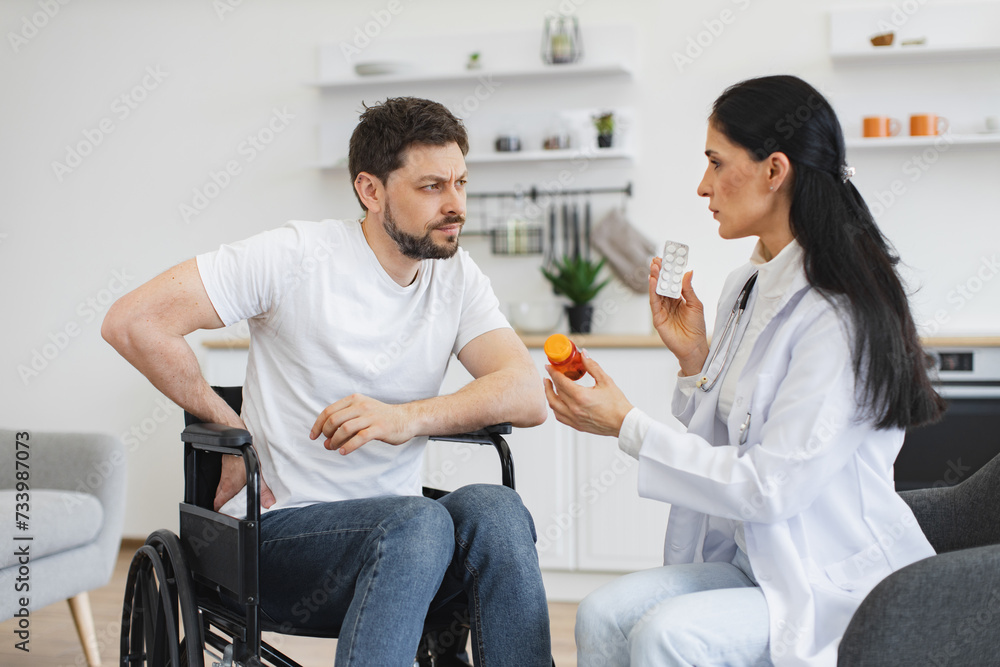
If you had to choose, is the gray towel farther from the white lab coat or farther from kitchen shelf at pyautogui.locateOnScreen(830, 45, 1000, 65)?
the white lab coat

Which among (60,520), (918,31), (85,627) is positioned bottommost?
(85,627)

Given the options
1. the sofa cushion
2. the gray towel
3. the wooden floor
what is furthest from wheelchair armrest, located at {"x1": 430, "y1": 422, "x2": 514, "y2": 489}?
the gray towel

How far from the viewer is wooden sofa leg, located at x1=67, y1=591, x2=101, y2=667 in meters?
2.43

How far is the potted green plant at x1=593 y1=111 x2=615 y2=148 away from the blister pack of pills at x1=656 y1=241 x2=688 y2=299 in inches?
78.3

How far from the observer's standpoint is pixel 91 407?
3.95m

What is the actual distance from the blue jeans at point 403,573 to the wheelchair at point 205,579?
7cm

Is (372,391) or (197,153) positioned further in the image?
(197,153)

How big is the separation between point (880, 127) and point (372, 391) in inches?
93.8

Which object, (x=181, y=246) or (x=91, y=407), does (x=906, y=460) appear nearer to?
(x=181, y=246)

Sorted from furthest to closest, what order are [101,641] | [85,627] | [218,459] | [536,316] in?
[536,316], [101,641], [85,627], [218,459]

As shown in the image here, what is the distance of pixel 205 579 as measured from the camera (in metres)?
1.53

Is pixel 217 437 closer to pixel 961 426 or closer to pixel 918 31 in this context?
pixel 961 426

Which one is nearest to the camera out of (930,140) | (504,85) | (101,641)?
(101,641)

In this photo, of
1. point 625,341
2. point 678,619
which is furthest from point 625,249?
point 678,619
